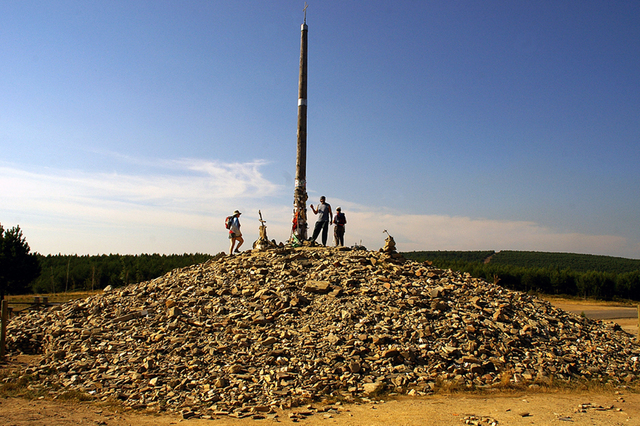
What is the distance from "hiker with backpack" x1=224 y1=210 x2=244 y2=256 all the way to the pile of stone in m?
1.75

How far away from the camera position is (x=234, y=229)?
50.4 ft

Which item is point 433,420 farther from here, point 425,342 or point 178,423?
point 178,423

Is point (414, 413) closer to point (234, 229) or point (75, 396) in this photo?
point (75, 396)

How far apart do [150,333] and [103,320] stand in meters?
2.25

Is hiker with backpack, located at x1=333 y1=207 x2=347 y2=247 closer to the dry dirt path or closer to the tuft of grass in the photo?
the dry dirt path

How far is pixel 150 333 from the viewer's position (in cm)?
1009

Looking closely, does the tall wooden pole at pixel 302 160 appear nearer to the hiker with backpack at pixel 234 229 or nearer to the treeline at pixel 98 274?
the hiker with backpack at pixel 234 229

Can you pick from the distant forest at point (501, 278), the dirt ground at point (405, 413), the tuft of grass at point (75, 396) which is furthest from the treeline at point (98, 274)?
the dirt ground at point (405, 413)


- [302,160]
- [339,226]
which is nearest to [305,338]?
[339,226]

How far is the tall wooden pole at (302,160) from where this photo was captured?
15.8 m

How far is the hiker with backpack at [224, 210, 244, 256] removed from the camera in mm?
15359

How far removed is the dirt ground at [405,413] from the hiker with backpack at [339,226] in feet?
26.4

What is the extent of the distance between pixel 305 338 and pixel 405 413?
9.77ft

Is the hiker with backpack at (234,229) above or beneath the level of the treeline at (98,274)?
above
